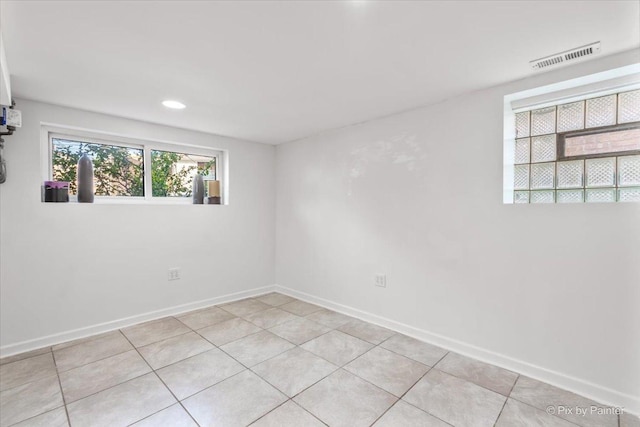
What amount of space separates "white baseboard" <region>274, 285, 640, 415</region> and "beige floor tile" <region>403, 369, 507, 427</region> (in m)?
0.38

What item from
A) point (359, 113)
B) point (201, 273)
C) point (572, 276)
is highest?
point (359, 113)

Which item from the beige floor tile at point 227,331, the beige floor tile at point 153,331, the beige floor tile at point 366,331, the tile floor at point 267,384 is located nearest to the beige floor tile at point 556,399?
the tile floor at point 267,384

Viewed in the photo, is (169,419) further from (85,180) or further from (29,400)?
(85,180)

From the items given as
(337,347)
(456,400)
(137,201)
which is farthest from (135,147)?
(456,400)

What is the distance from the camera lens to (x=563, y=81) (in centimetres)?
191

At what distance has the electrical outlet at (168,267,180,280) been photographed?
3234mm

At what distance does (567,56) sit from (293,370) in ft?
8.75

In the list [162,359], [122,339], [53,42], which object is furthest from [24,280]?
[53,42]

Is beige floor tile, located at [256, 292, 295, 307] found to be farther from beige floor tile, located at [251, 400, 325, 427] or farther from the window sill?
beige floor tile, located at [251, 400, 325, 427]

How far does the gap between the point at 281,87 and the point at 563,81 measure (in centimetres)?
188

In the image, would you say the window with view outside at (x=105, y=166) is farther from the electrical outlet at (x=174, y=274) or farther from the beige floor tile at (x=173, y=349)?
the beige floor tile at (x=173, y=349)

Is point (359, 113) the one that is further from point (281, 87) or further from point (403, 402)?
point (403, 402)

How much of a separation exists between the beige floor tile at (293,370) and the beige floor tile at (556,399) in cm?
121

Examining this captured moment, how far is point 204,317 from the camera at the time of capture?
125 inches
